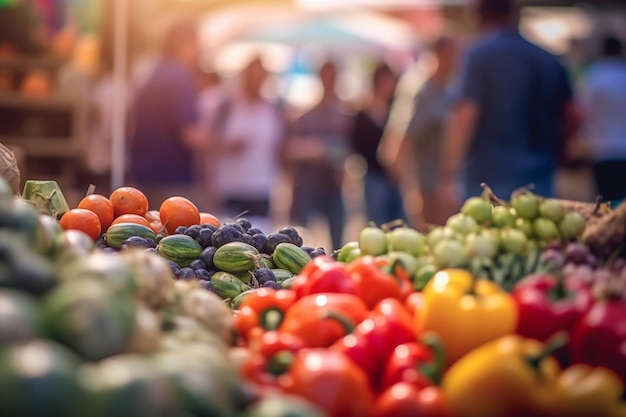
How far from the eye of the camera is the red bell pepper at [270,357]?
2.05m

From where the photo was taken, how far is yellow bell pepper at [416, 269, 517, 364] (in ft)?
6.95

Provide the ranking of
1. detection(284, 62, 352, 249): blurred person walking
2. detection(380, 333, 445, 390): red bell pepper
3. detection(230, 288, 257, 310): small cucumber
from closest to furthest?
detection(380, 333, 445, 390): red bell pepper, detection(230, 288, 257, 310): small cucumber, detection(284, 62, 352, 249): blurred person walking

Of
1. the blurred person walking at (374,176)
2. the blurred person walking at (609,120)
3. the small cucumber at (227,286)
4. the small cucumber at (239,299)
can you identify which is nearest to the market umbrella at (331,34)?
the blurred person walking at (374,176)

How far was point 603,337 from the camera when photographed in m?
2.05

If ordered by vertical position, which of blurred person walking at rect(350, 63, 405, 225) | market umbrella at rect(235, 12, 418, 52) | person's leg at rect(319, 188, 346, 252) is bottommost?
person's leg at rect(319, 188, 346, 252)

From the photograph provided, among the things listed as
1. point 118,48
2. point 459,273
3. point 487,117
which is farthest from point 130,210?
point 118,48

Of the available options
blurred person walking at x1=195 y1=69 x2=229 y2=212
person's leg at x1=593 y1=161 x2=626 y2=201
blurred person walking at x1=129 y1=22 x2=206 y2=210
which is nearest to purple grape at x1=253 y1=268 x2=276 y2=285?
blurred person walking at x1=129 y1=22 x2=206 y2=210

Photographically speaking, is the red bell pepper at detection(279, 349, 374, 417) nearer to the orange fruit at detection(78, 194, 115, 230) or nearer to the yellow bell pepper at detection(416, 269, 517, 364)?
the yellow bell pepper at detection(416, 269, 517, 364)

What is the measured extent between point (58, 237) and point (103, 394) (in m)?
0.71

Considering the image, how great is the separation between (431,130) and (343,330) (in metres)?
6.19

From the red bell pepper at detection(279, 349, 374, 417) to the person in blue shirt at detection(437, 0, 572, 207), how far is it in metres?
4.73

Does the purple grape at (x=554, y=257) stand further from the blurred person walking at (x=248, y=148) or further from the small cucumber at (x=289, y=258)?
the blurred person walking at (x=248, y=148)

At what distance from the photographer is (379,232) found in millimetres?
3146

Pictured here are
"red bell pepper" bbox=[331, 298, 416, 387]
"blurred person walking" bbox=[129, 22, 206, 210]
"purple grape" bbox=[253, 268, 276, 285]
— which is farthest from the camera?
"blurred person walking" bbox=[129, 22, 206, 210]
